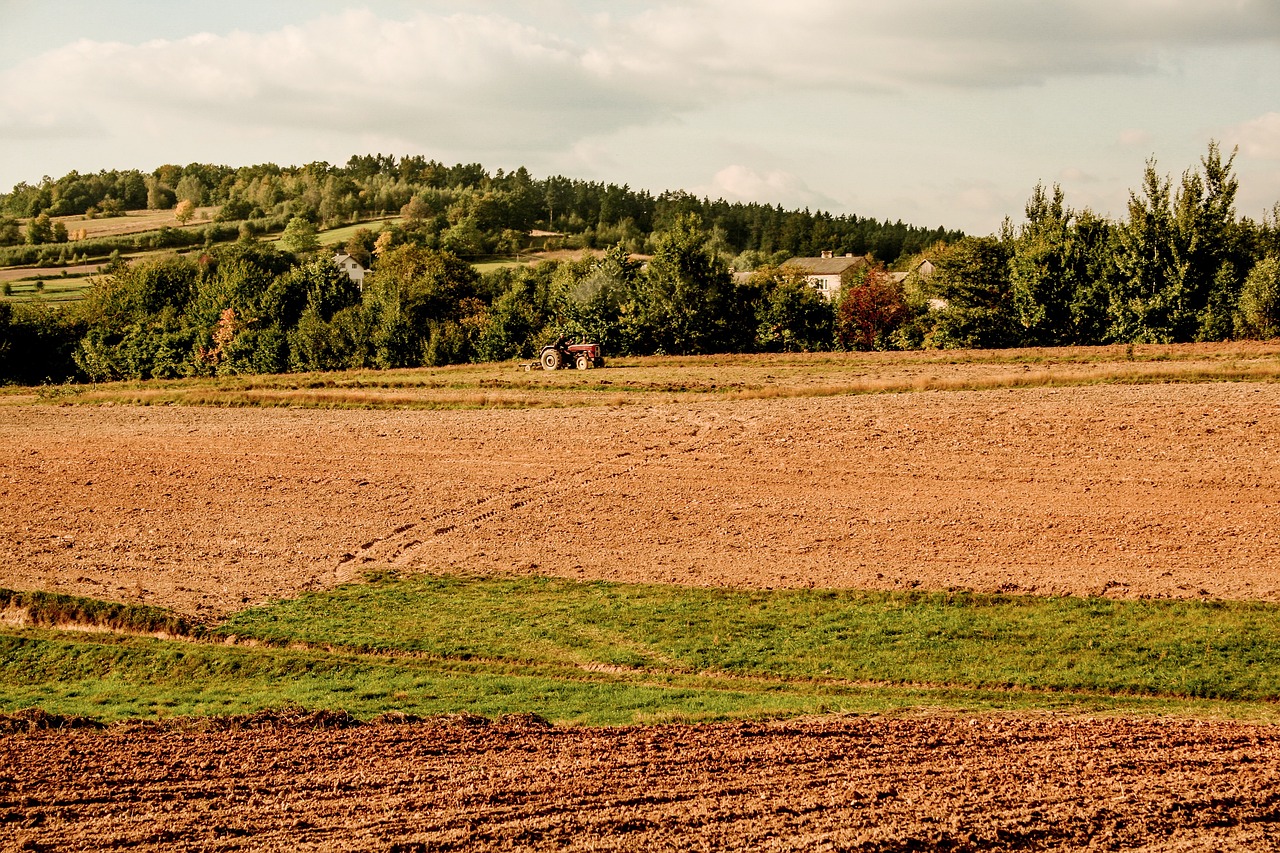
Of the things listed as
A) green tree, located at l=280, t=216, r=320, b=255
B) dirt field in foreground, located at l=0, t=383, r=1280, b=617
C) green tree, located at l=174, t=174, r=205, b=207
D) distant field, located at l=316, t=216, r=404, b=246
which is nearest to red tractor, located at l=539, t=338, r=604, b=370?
dirt field in foreground, located at l=0, t=383, r=1280, b=617

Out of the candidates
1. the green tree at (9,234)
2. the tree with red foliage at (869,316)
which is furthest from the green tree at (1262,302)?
the green tree at (9,234)

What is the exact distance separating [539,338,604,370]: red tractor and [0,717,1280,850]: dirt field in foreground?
123 ft

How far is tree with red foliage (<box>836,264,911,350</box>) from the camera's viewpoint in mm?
69625

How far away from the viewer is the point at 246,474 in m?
36.3

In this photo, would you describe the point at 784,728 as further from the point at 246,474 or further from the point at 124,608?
the point at 246,474

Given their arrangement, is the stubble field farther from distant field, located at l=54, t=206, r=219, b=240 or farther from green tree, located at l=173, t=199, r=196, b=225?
green tree, located at l=173, t=199, r=196, b=225

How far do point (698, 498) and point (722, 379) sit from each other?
56.3 ft

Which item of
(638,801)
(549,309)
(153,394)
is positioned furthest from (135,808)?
(549,309)

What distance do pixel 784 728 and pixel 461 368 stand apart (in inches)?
1703

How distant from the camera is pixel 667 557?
90.8 ft

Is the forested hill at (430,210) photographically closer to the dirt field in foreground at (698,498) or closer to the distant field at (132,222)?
the distant field at (132,222)

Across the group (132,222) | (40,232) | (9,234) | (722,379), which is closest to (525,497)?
(722,379)

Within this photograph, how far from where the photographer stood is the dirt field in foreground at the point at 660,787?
1231 cm

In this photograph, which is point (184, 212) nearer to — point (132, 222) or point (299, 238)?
point (132, 222)
